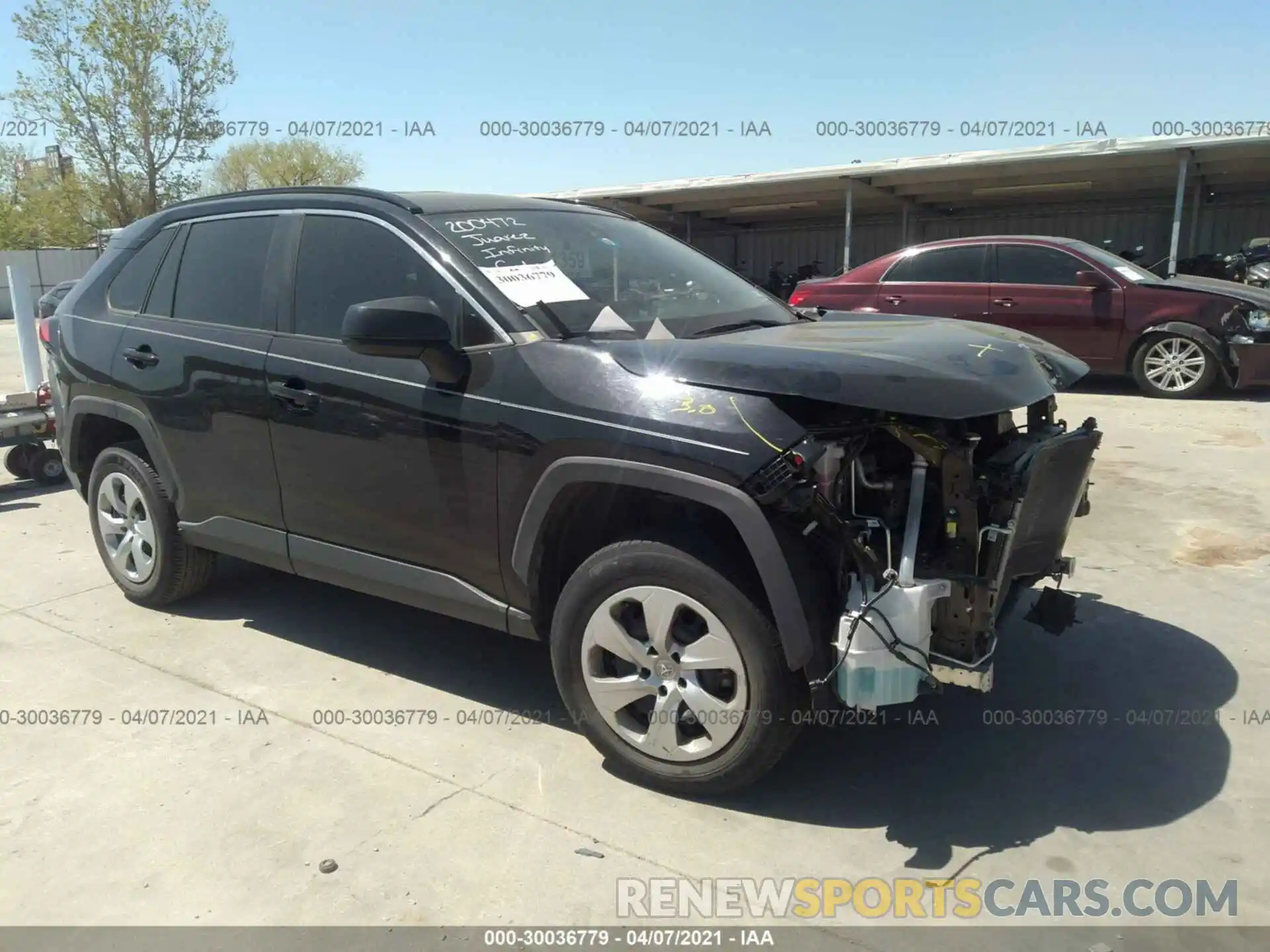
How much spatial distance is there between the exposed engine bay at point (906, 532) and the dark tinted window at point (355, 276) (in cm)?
130

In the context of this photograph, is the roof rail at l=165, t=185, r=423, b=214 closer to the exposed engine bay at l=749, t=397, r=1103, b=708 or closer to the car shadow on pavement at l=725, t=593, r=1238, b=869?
the exposed engine bay at l=749, t=397, r=1103, b=708

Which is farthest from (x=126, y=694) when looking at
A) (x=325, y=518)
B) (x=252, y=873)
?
(x=252, y=873)

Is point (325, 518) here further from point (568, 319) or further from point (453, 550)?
point (568, 319)

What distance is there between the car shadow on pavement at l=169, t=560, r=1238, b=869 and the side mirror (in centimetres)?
133

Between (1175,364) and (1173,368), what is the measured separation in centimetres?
4

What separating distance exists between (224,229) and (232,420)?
0.90m

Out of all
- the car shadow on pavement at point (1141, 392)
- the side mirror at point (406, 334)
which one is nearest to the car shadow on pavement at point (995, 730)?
the side mirror at point (406, 334)

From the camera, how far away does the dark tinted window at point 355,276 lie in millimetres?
3373

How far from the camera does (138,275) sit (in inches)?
180

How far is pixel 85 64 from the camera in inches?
1270

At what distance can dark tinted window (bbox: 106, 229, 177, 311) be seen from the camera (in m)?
4.51

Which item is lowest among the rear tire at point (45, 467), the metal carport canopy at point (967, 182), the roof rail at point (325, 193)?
the rear tire at point (45, 467)
